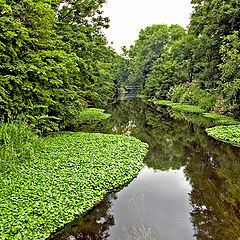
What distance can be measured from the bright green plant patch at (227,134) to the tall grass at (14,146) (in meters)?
9.53

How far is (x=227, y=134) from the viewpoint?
12.0 m

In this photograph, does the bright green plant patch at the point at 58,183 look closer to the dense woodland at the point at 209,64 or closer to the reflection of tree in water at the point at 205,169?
the reflection of tree in water at the point at 205,169

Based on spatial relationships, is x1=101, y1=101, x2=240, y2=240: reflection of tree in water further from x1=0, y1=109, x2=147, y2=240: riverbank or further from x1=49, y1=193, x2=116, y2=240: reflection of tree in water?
x1=49, y1=193, x2=116, y2=240: reflection of tree in water

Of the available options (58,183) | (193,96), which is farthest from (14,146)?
(193,96)

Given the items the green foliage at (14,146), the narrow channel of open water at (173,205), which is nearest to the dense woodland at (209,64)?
the narrow channel of open water at (173,205)

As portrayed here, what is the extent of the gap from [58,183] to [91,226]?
1.56 meters

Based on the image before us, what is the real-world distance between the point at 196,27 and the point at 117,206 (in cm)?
2319

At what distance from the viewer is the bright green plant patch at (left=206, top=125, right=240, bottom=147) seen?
11.2 m

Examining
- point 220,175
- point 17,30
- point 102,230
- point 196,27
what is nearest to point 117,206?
point 102,230

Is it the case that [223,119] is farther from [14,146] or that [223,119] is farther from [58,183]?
[14,146]

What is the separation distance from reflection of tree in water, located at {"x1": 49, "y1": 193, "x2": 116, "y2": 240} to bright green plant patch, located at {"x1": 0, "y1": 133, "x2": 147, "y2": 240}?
0.16 metres

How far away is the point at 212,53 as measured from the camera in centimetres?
2269

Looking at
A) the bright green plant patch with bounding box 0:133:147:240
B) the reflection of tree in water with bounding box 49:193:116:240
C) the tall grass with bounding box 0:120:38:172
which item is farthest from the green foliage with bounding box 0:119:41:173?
the reflection of tree in water with bounding box 49:193:116:240

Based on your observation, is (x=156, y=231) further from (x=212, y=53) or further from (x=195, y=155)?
(x=212, y=53)
